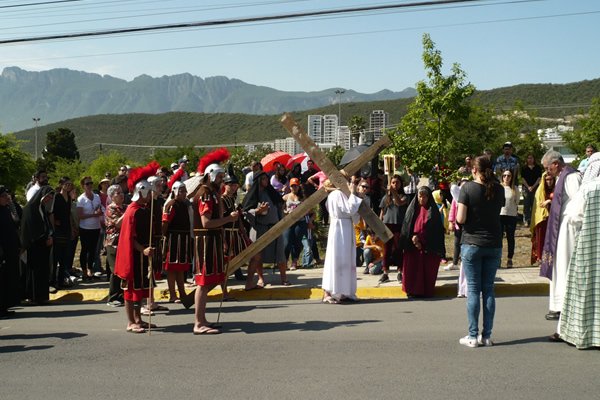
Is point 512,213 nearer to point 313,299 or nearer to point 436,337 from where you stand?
point 313,299

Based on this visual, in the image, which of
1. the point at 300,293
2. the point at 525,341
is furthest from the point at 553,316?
the point at 300,293

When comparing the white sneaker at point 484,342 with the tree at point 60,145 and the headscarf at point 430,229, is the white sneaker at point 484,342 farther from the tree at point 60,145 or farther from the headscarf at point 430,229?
the tree at point 60,145

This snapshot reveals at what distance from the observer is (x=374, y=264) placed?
1364 cm

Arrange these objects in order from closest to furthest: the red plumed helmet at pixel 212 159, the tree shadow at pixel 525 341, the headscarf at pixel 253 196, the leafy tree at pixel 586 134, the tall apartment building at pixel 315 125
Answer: the tree shadow at pixel 525 341
the red plumed helmet at pixel 212 159
the headscarf at pixel 253 196
the leafy tree at pixel 586 134
the tall apartment building at pixel 315 125

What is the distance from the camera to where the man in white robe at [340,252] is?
11.2 m

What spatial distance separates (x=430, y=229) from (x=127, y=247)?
4505 mm

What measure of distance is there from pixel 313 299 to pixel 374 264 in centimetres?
208

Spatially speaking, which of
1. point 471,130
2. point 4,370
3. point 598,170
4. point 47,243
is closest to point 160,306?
point 47,243

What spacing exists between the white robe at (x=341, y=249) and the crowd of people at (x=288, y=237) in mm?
16

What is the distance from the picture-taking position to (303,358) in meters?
7.84

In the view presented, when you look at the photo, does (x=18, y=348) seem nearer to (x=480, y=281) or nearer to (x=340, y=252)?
(x=340, y=252)

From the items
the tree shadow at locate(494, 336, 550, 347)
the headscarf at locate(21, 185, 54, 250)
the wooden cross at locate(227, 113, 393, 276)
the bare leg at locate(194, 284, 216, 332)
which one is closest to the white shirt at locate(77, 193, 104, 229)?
the headscarf at locate(21, 185, 54, 250)

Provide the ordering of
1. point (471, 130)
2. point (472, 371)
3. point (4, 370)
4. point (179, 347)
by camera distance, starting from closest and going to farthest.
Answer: point (472, 371)
point (4, 370)
point (179, 347)
point (471, 130)

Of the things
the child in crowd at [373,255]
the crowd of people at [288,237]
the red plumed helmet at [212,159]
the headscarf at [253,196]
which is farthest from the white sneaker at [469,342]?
the headscarf at [253,196]
